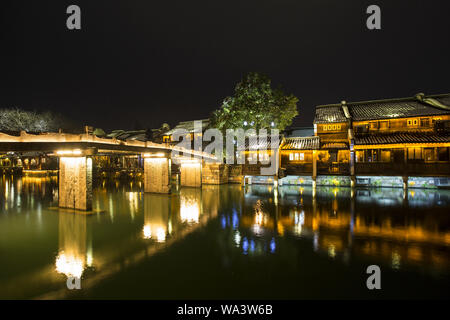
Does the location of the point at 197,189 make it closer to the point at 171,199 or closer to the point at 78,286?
the point at 171,199

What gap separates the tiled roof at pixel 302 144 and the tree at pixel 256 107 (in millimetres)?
2579

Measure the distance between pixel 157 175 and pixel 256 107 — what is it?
1540 centimetres

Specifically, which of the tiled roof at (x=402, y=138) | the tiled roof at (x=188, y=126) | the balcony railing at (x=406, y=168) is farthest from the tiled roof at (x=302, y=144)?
the tiled roof at (x=188, y=126)

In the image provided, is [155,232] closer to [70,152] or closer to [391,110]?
[70,152]

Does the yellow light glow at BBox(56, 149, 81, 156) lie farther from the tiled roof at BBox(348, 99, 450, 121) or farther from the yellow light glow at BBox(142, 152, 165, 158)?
the tiled roof at BBox(348, 99, 450, 121)

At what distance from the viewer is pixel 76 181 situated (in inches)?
575

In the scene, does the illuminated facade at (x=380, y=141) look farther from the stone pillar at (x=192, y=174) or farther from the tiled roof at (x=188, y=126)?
the tiled roof at (x=188, y=126)

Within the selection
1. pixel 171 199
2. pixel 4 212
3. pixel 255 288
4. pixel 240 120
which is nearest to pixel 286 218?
pixel 255 288

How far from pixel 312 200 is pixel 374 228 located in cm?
809

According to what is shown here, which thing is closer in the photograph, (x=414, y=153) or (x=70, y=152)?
(x=70, y=152)

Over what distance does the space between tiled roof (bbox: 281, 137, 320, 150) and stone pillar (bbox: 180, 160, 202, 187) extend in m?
10.7

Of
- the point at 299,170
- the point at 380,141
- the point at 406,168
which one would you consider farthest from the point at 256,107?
the point at 406,168

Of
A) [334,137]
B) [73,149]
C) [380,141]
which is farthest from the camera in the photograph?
[334,137]

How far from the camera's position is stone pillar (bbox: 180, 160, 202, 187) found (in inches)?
1142
